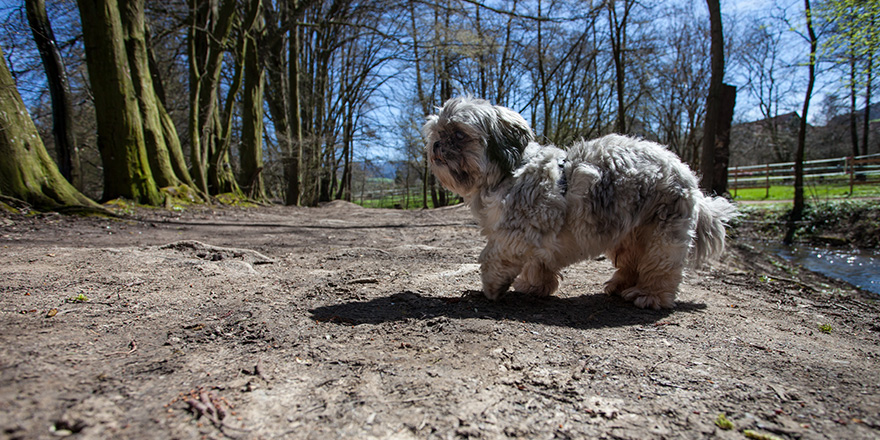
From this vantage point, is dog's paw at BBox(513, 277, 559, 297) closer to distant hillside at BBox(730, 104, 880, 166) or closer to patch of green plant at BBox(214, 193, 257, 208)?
patch of green plant at BBox(214, 193, 257, 208)

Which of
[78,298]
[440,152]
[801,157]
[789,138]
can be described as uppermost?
[789,138]

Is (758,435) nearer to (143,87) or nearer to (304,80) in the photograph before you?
(143,87)

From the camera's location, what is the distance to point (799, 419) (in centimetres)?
181

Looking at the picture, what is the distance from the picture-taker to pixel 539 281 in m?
3.80

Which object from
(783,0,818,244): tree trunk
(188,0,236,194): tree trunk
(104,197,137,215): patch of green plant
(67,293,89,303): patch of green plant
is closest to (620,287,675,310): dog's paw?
(67,293,89,303): patch of green plant

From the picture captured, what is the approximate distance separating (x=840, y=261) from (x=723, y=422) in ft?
31.2

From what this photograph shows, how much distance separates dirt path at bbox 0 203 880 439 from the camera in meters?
1.64

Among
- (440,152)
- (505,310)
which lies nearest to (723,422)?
(505,310)

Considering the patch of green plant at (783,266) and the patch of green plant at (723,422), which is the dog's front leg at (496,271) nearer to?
the patch of green plant at (723,422)

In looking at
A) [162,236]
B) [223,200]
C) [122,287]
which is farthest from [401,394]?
[223,200]

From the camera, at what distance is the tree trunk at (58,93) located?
30.1ft

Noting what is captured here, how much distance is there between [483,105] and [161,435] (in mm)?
3160

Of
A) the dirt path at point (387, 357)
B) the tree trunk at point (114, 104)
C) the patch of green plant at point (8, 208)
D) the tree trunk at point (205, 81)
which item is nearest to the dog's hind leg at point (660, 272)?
the dirt path at point (387, 357)

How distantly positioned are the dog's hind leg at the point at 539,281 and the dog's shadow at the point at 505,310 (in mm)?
70
